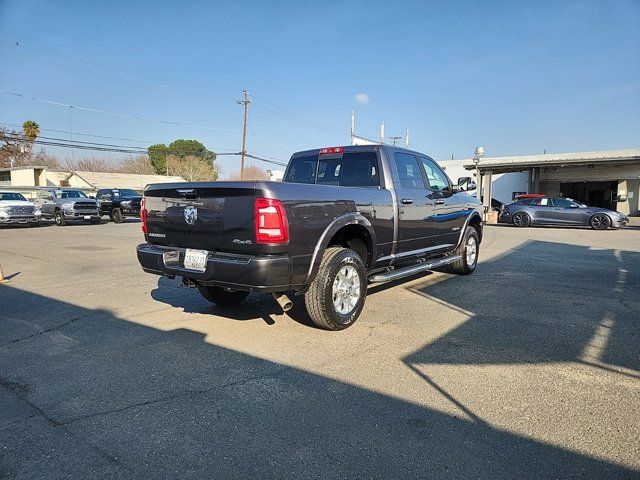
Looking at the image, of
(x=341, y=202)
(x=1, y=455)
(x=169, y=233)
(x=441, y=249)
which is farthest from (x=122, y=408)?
(x=441, y=249)

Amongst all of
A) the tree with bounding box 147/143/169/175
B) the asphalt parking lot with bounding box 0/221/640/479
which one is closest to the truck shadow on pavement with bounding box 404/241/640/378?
the asphalt parking lot with bounding box 0/221/640/479

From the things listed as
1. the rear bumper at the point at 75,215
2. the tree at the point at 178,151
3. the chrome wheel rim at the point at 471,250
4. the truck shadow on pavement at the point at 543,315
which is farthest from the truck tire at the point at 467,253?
the tree at the point at 178,151

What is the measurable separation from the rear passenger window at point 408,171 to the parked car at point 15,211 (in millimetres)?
20642

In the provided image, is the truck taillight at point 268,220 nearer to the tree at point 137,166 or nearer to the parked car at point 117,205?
the parked car at point 117,205

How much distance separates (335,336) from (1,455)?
9.29ft

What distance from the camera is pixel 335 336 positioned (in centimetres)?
454

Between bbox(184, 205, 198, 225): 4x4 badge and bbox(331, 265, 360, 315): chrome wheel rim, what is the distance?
152 cm

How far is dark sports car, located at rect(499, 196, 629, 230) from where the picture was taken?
19.5 meters

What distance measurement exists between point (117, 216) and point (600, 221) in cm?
2439

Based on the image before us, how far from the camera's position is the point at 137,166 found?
7738 cm

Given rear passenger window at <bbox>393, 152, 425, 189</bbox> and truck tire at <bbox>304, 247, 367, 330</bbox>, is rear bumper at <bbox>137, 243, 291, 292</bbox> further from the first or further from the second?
rear passenger window at <bbox>393, 152, 425, 189</bbox>

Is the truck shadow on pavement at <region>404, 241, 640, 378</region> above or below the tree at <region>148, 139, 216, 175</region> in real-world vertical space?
below

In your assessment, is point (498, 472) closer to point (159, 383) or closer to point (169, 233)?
point (159, 383)

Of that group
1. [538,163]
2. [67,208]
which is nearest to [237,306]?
[67,208]
